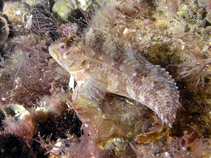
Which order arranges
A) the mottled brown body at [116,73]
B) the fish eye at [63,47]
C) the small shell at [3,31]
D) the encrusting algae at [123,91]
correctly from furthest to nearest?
the small shell at [3,31] → the fish eye at [63,47] → the encrusting algae at [123,91] → the mottled brown body at [116,73]

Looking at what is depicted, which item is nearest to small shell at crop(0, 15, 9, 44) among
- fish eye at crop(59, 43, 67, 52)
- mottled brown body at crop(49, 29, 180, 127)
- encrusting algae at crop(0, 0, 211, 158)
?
encrusting algae at crop(0, 0, 211, 158)

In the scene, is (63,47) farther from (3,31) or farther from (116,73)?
(3,31)

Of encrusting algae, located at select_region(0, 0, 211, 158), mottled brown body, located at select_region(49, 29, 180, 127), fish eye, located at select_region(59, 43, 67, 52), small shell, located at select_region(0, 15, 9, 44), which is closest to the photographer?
mottled brown body, located at select_region(49, 29, 180, 127)

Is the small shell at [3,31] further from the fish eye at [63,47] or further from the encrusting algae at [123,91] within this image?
the fish eye at [63,47]

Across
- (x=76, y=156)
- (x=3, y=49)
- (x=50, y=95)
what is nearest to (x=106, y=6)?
(x=50, y=95)

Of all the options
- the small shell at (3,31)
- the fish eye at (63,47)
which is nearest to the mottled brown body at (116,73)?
the fish eye at (63,47)

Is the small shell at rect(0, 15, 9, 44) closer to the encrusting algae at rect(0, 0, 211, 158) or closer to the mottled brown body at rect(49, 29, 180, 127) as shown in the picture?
the encrusting algae at rect(0, 0, 211, 158)
